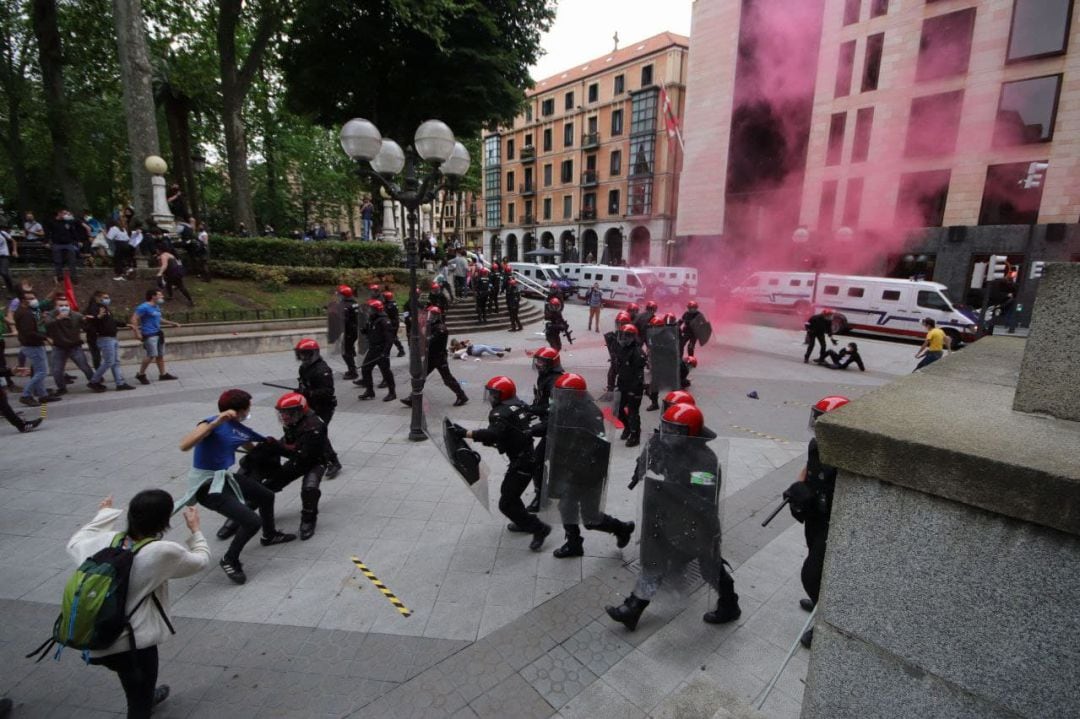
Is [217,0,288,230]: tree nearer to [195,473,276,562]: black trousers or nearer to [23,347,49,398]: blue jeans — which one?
[23,347,49,398]: blue jeans

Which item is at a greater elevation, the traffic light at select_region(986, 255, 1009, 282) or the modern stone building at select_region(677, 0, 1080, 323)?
the modern stone building at select_region(677, 0, 1080, 323)

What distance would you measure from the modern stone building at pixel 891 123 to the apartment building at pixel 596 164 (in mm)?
15925

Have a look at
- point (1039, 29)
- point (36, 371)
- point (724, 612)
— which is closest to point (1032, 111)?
point (1039, 29)

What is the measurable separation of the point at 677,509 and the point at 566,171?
44.2 metres

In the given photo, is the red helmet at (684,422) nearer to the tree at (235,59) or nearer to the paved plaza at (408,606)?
the paved plaza at (408,606)

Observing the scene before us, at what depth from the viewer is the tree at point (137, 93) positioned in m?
13.0

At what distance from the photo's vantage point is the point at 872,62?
1173 cm

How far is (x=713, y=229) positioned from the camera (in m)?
20.6

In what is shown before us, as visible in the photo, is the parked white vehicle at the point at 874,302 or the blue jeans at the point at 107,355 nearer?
the blue jeans at the point at 107,355

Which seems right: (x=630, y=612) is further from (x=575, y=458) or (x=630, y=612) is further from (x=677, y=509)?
(x=575, y=458)

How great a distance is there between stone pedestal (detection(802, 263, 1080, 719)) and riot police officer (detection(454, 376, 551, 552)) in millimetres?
2720

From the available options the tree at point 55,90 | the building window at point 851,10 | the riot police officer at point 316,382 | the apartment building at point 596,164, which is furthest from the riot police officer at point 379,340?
the apartment building at point 596,164

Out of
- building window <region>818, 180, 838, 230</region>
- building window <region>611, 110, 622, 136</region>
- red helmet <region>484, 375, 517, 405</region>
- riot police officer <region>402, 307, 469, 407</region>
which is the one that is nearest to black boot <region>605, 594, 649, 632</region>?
red helmet <region>484, 375, 517, 405</region>

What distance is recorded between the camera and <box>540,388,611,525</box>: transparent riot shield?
3.92 metres
